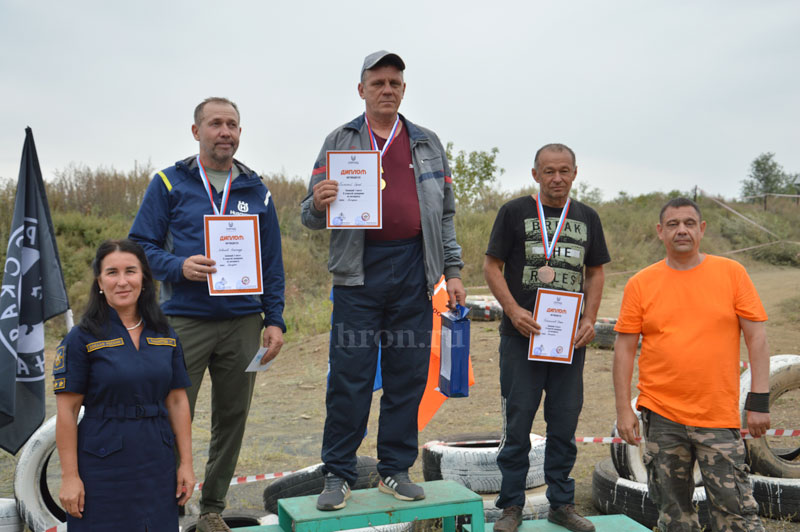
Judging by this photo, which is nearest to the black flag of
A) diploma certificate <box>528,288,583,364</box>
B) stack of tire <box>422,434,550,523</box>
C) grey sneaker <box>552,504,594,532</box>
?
stack of tire <box>422,434,550,523</box>

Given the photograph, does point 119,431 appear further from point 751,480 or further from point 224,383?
point 751,480

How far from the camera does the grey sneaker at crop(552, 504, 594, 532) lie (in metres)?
3.78

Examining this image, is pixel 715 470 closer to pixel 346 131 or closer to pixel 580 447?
pixel 346 131

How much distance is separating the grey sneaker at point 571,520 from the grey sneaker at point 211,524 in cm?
189

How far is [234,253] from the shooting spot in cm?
371

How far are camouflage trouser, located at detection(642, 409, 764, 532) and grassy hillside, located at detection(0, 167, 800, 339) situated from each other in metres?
10.1

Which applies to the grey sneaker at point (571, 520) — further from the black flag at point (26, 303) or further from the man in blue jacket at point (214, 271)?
the black flag at point (26, 303)

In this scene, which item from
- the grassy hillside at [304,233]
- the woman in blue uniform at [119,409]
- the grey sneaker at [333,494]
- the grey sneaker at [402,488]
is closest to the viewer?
the woman in blue uniform at [119,409]

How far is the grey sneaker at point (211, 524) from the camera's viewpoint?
150 inches

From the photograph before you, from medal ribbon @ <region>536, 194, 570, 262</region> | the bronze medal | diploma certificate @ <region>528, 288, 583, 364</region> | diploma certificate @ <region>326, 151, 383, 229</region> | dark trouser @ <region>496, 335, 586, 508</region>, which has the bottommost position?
dark trouser @ <region>496, 335, 586, 508</region>

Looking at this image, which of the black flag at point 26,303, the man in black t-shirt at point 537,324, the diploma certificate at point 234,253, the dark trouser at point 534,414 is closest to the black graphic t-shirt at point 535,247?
the man in black t-shirt at point 537,324

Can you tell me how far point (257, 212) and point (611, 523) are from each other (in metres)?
2.87

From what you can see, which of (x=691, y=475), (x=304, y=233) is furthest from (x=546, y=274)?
(x=304, y=233)

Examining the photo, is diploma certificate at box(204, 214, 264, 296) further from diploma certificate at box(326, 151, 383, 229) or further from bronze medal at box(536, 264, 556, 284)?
bronze medal at box(536, 264, 556, 284)
